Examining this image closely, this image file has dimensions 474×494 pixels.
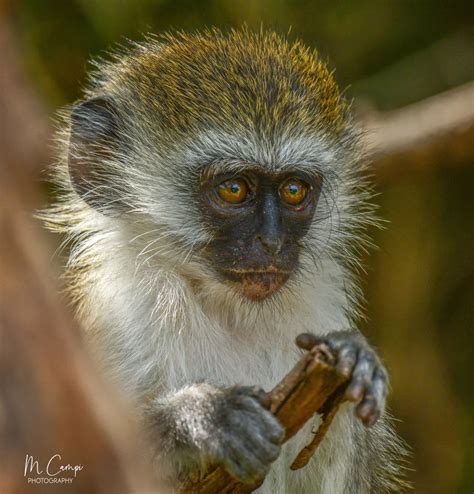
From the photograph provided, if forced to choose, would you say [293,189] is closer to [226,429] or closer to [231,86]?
[231,86]

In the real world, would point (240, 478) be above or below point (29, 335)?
below

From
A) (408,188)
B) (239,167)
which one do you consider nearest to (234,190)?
(239,167)

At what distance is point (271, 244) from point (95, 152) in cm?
123

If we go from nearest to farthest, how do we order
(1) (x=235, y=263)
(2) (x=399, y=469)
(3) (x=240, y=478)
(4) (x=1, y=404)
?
(4) (x=1, y=404) < (3) (x=240, y=478) < (1) (x=235, y=263) < (2) (x=399, y=469)

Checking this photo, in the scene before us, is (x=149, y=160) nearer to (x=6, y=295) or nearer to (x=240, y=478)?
(x=240, y=478)

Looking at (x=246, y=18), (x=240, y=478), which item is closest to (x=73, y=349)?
(x=240, y=478)

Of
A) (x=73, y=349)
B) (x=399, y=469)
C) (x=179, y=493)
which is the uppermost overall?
(x=73, y=349)

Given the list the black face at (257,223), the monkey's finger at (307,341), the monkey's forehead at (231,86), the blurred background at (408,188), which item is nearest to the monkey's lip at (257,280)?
the black face at (257,223)

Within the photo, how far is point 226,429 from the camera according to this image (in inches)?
156

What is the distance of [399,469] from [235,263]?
2072 mm

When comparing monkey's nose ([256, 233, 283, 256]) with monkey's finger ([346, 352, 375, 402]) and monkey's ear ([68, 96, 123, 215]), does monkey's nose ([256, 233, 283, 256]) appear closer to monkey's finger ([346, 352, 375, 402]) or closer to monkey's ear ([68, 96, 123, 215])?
monkey's finger ([346, 352, 375, 402])

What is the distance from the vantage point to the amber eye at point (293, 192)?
496 centimetres

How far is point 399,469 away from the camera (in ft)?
19.6

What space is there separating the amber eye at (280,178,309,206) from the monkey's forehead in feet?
0.88
